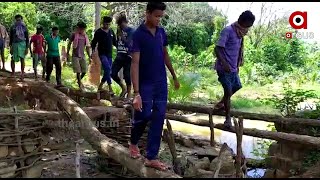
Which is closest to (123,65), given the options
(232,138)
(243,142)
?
(243,142)

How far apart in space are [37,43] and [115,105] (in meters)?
4.44

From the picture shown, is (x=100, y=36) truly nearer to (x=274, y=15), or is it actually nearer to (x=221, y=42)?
(x=221, y=42)

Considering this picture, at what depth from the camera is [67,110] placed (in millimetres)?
6539

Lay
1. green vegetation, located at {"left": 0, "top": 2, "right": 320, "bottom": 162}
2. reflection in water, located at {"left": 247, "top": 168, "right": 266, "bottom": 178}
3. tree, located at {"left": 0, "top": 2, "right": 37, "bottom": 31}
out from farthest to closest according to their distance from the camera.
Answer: tree, located at {"left": 0, "top": 2, "right": 37, "bottom": 31} → green vegetation, located at {"left": 0, "top": 2, "right": 320, "bottom": 162} → reflection in water, located at {"left": 247, "top": 168, "right": 266, "bottom": 178}

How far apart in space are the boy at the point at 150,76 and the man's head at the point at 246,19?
1766 millimetres

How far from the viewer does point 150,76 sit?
3.94m

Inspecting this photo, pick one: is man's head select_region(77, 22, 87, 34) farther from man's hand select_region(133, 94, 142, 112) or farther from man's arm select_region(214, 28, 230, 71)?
man's hand select_region(133, 94, 142, 112)

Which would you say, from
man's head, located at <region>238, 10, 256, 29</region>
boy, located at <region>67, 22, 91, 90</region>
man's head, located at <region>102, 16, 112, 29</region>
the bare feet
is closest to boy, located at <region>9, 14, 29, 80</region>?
boy, located at <region>67, 22, 91, 90</region>

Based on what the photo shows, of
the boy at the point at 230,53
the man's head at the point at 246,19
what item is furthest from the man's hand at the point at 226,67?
the man's head at the point at 246,19

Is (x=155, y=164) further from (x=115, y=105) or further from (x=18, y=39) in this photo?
(x=18, y=39)

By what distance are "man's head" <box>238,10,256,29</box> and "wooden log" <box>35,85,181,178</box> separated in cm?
223

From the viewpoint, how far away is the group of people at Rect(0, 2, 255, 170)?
12.7 ft

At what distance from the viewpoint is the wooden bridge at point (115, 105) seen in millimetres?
4195

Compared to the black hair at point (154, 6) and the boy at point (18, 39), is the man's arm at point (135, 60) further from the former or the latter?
the boy at point (18, 39)
